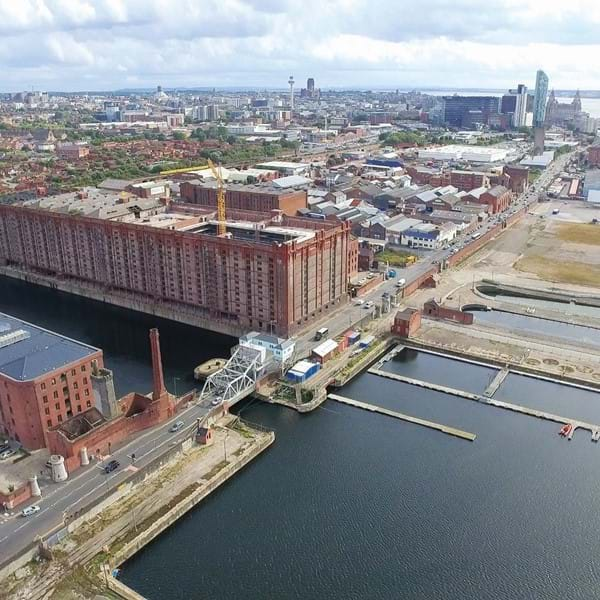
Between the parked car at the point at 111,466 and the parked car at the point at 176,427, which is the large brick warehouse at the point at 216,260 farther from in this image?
the parked car at the point at 111,466

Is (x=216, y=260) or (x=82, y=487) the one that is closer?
(x=82, y=487)

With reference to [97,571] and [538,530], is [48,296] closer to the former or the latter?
[97,571]

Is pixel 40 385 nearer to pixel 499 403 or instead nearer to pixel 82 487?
pixel 82 487

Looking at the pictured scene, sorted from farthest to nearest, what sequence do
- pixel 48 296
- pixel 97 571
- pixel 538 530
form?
1. pixel 48 296
2. pixel 538 530
3. pixel 97 571

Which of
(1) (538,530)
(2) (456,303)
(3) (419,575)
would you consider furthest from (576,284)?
(3) (419,575)

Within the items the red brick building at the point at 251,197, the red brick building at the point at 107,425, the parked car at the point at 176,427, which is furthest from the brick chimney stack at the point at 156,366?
the red brick building at the point at 251,197

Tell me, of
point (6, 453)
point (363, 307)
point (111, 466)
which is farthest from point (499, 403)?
point (6, 453)

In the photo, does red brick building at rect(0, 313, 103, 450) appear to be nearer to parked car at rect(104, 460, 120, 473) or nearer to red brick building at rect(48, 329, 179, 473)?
red brick building at rect(48, 329, 179, 473)
